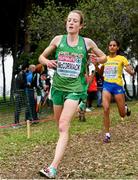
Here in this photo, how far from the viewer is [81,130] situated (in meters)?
12.0

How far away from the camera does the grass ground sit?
6.68m

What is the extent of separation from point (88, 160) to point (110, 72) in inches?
117

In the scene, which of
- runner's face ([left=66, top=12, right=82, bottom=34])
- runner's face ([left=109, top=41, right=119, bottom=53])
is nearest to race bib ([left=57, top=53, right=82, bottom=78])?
runner's face ([left=66, top=12, right=82, bottom=34])

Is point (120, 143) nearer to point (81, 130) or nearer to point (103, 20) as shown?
point (81, 130)

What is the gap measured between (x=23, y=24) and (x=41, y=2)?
3.33 m

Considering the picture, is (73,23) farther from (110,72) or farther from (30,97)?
(30,97)

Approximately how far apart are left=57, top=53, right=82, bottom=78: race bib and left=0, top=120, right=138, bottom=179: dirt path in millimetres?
1268

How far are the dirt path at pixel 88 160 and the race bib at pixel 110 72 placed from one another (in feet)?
3.98

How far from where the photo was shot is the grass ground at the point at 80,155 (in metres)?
6.68

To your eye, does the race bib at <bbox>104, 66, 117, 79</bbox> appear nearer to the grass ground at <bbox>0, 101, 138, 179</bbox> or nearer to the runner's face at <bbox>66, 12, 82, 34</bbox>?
the grass ground at <bbox>0, 101, 138, 179</bbox>

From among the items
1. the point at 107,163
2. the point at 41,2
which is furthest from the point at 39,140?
the point at 41,2

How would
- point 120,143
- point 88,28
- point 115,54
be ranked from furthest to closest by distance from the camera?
1. point 88,28
2. point 115,54
3. point 120,143

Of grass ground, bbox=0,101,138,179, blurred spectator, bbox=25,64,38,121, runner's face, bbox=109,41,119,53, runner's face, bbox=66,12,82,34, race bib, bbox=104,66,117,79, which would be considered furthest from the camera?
blurred spectator, bbox=25,64,38,121

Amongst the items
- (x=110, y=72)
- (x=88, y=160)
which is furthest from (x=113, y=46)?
(x=88, y=160)
